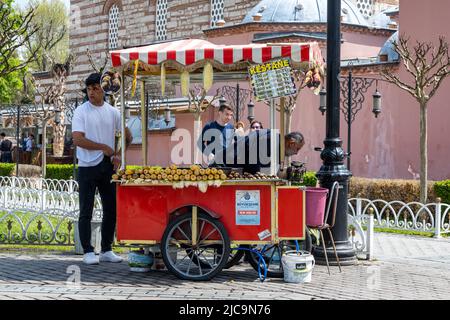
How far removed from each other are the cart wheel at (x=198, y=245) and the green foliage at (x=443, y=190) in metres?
8.49

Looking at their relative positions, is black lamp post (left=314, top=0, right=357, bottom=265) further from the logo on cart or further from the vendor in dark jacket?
the logo on cart

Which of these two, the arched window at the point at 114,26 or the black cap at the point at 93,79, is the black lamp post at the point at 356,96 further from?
the arched window at the point at 114,26

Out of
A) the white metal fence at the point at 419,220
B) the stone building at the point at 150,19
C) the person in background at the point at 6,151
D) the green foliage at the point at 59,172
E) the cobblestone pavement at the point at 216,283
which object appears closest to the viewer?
the cobblestone pavement at the point at 216,283

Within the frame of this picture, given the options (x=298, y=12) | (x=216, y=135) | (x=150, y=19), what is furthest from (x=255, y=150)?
(x=150, y=19)

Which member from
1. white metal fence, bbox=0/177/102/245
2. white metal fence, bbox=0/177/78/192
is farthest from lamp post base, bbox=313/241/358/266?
white metal fence, bbox=0/177/78/192

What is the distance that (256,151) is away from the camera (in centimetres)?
856

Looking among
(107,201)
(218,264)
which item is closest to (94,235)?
(107,201)

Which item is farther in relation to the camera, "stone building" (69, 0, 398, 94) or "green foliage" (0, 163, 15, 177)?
"stone building" (69, 0, 398, 94)

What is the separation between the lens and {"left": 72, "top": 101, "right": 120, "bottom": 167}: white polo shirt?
8.89 metres

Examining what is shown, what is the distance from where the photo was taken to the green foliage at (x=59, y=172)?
970 inches

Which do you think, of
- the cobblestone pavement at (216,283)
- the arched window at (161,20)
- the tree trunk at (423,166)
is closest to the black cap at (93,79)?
the cobblestone pavement at (216,283)

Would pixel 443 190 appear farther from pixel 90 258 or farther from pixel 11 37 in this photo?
pixel 11 37

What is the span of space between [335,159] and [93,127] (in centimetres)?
311

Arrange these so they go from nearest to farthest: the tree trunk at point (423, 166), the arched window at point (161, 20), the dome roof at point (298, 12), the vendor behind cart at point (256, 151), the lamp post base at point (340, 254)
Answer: the vendor behind cart at point (256, 151)
the lamp post base at point (340, 254)
the tree trunk at point (423, 166)
the dome roof at point (298, 12)
the arched window at point (161, 20)
